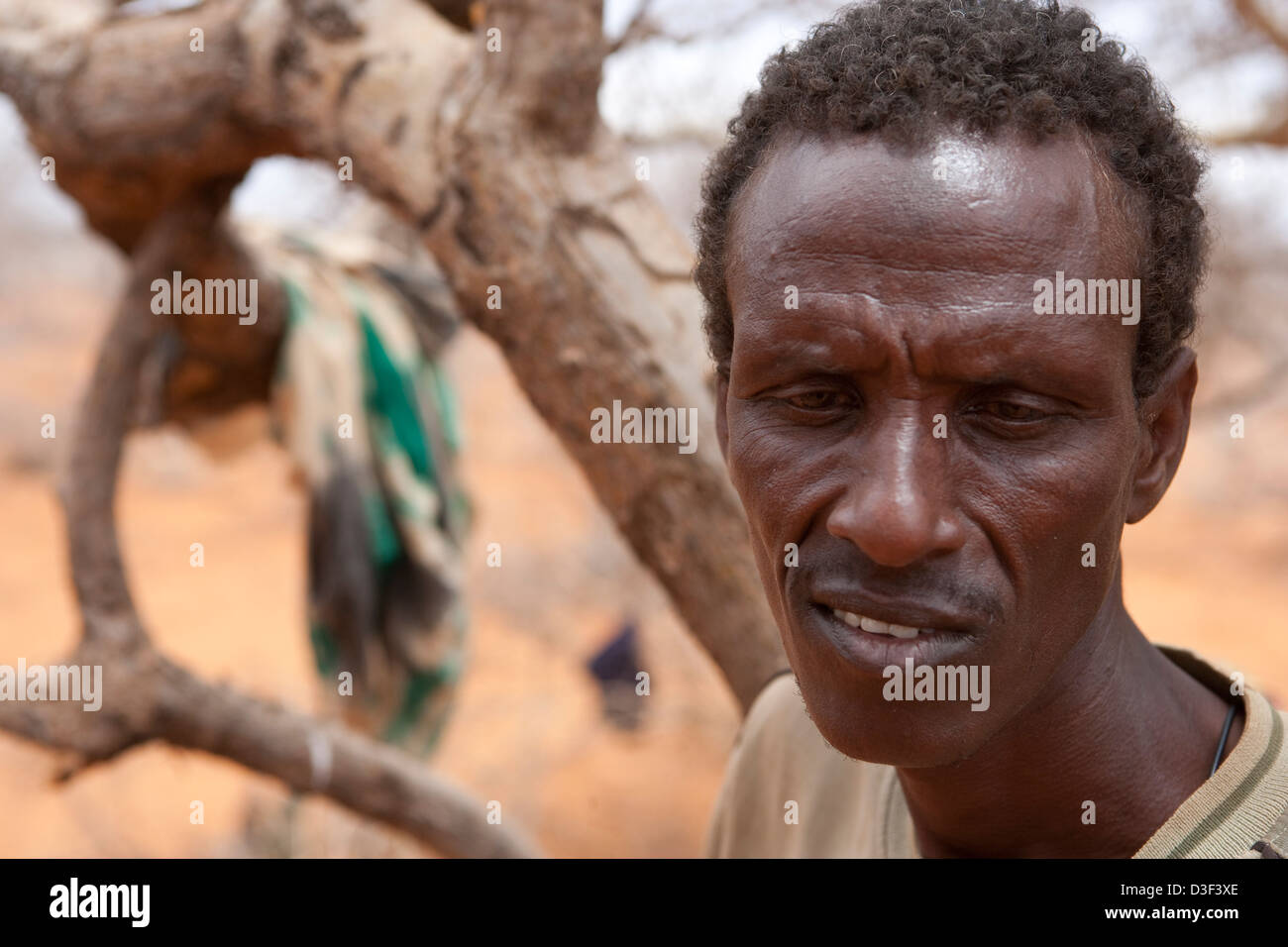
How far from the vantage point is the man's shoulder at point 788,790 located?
1678 mm

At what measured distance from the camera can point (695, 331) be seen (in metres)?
2.18

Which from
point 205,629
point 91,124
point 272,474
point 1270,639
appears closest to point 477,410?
point 272,474

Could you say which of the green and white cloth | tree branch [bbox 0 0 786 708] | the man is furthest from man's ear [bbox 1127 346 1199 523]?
the green and white cloth

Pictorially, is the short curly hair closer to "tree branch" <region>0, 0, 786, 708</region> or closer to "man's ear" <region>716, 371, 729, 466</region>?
"man's ear" <region>716, 371, 729, 466</region>

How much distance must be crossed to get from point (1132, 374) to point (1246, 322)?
718 cm

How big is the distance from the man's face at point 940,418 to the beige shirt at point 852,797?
0.23 metres

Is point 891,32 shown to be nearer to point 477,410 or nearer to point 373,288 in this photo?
point 373,288

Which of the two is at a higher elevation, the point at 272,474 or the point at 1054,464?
the point at 272,474

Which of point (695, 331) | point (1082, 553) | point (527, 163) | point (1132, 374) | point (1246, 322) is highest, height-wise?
point (1246, 322)

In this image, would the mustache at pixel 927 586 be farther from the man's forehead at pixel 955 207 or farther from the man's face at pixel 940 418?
the man's forehead at pixel 955 207

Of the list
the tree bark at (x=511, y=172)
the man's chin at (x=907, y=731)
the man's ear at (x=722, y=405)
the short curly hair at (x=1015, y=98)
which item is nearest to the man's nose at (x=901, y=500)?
the man's chin at (x=907, y=731)

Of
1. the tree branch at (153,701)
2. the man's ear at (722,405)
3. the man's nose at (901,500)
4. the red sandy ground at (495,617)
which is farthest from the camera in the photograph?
the red sandy ground at (495,617)

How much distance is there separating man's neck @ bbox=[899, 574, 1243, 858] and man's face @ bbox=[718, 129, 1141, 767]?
10 cm

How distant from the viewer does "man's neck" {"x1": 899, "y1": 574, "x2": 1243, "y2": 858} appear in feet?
4.30
